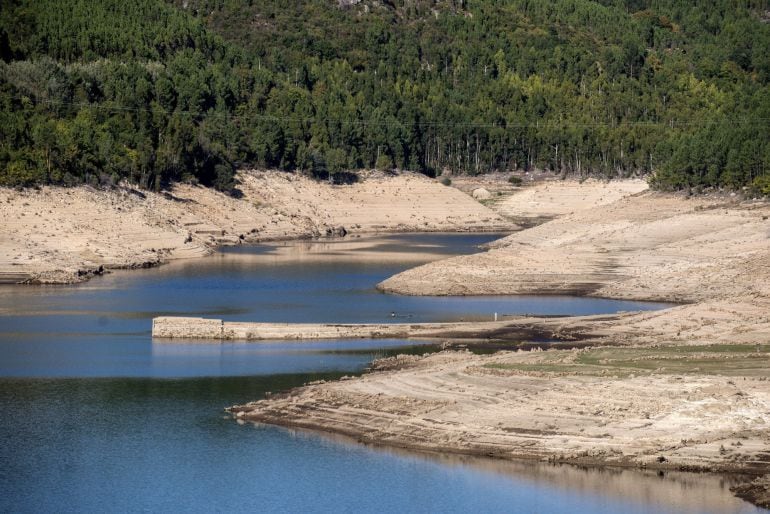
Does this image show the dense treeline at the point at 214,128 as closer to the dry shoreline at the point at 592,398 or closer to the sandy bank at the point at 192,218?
the sandy bank at the point at 192,218

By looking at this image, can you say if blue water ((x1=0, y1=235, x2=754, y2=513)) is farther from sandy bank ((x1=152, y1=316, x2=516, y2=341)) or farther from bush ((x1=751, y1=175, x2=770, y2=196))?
bush ((x1=751, y1=175, x2=770, y2=196))

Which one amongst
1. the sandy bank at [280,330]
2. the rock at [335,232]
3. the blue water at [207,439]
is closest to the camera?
the blue water at [207,439]

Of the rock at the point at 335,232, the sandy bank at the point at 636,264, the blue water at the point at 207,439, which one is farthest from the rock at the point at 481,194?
the blue water at the point at 207,439

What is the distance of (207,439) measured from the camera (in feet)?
157

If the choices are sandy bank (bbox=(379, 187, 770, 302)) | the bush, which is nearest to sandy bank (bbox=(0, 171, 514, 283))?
sandy bank (bbox=(379, 187, 770, 302))

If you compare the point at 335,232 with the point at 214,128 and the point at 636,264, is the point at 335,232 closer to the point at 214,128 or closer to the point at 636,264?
the point at 214,128

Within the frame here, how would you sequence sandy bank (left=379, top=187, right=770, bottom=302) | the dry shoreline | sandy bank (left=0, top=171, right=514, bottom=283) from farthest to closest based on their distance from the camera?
1. sandy bank (left=0, top=171, right=514, bottom=283)
2. sandy bank (left=379, top=187, right=770, bottom=302)
3. the dry shoreline

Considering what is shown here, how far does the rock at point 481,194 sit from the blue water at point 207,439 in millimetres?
96683

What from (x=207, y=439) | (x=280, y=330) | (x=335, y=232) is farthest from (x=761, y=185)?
(x=207, y=439)

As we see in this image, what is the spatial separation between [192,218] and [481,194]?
188 feet

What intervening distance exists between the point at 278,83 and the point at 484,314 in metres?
118

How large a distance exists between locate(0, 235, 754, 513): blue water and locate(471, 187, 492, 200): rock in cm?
9668

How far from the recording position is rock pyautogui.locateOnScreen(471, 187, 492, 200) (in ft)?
588

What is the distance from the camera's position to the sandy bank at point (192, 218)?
100 metres
